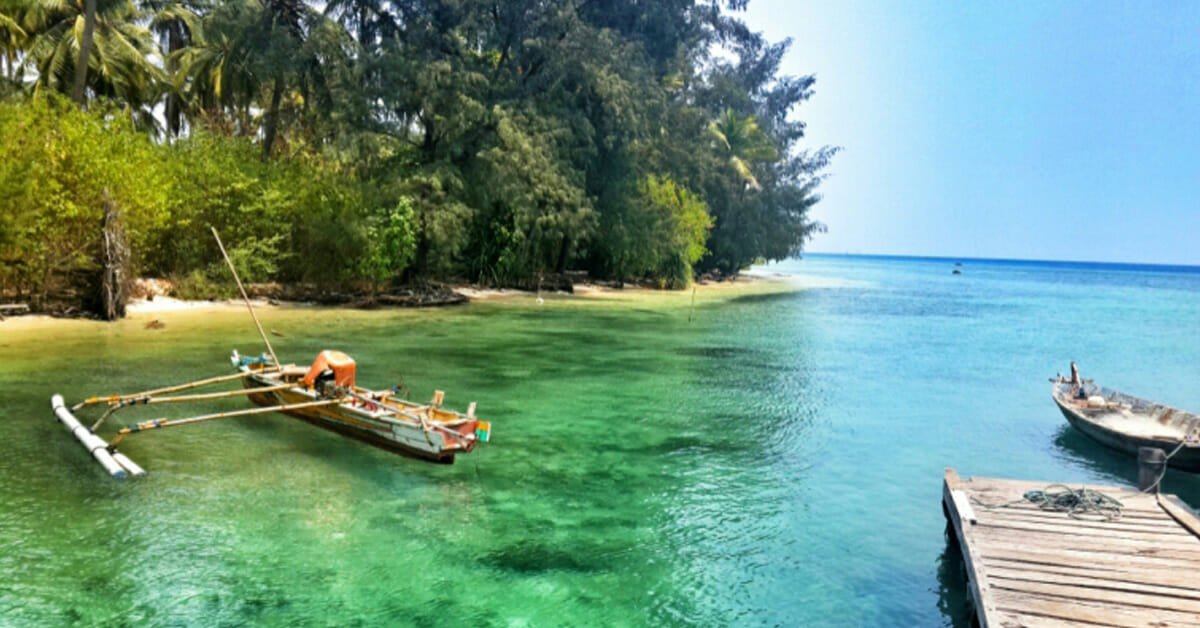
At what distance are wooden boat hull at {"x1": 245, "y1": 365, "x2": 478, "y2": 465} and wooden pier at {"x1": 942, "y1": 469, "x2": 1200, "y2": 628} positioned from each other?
215 inches

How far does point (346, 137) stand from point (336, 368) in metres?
22.0

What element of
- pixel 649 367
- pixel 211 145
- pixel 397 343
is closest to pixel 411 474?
pixel 649 367

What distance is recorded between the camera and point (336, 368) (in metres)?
10.7

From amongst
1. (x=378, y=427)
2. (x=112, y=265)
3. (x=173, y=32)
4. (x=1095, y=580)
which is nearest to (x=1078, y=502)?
(x=1095, y=580)

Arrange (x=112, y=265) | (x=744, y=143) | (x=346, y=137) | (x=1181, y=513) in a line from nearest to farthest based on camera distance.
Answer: (x=1181, y=513) → (x=112, y=265) → (x=346, y=137) → (x=744, y=143)

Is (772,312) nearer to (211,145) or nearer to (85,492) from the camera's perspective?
(211,145)

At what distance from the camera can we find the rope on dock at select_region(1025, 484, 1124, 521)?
7129mm

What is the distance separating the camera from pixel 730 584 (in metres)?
6.93

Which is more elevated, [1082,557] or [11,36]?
[11,36]

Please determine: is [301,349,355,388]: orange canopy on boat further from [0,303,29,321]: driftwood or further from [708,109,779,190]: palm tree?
[708,109,779,190]: palm tree

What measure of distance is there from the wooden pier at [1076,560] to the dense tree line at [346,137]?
2210 cm

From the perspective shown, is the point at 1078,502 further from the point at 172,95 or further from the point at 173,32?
the point at 173,32

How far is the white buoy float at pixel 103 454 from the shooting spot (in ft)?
27.5

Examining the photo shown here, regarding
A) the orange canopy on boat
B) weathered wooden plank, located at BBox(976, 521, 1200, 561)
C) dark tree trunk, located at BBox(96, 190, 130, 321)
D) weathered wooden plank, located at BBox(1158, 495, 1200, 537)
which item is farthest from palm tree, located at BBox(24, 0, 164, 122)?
weathered wooden plank, located at BBox(1158, 495, 1200, 537)
